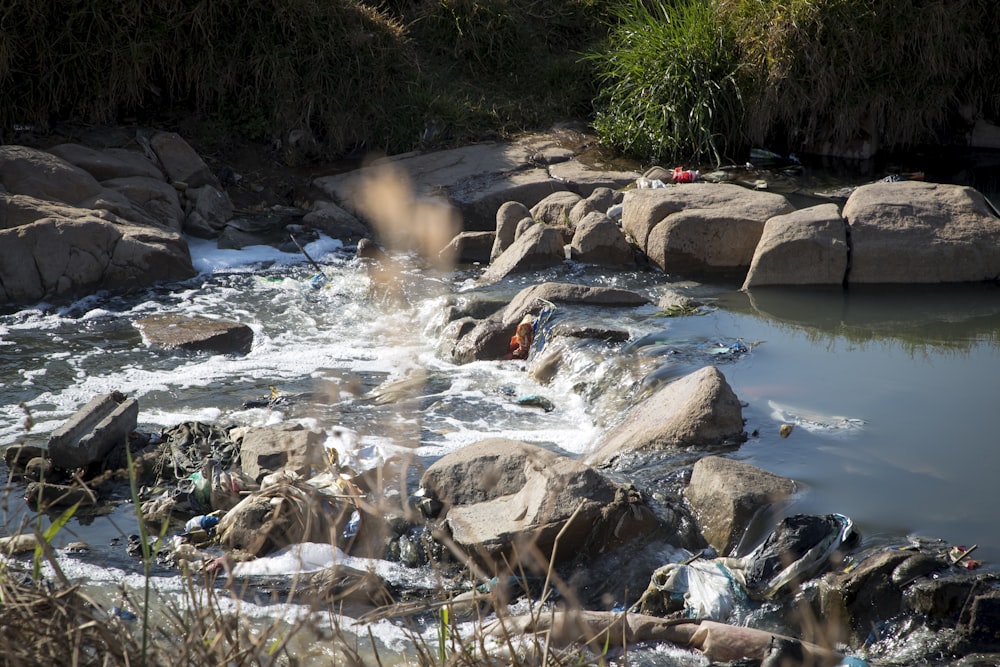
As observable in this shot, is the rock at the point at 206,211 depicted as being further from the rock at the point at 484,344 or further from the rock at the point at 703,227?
the rock at the point at 703,227

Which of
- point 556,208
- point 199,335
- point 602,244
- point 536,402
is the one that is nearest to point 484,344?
point 536,402

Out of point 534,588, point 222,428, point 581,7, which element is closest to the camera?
point 534,588

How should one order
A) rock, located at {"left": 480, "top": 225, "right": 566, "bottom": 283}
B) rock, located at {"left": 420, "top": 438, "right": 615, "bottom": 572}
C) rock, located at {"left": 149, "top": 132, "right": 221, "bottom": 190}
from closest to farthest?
rock, located at {"left": 420, "top": 438, "right": 615, "bottom": 572} → rock, located at {"left": 480, "top": 225, "right": 566, "bottom": 283} → rock, located at {"left": 149, "top": 132, "right": 221, "bottom": 190}

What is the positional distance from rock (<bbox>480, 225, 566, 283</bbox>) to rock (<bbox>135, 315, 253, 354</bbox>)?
1787 mm

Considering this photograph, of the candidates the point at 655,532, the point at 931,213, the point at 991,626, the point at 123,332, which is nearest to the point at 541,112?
the point at 931,213

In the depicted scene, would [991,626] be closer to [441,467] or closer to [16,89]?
[441,467]

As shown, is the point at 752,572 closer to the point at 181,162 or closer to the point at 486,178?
the point at 486,178

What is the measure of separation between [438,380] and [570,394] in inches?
30.2

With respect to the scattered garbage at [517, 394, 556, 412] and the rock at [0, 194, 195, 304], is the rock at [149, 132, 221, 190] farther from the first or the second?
the scattered garbage at [517, 394, 556, 412]

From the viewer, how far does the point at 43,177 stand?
7.17 meters

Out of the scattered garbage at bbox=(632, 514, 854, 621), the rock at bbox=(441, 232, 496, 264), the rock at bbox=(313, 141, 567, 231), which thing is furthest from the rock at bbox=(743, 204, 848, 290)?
the scattered garbage at bbox=(632, 514, 854, 621)

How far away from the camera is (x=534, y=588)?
129 inches

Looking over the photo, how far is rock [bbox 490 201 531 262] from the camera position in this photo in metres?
7.33

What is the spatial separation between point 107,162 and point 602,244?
158 inches
